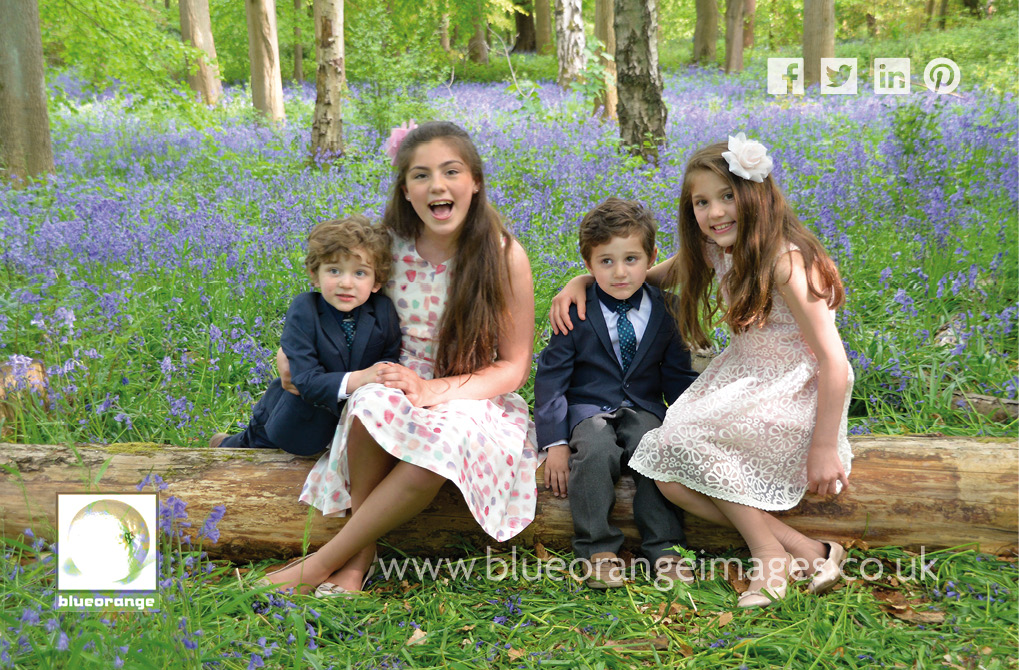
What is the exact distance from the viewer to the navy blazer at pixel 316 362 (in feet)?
8.45

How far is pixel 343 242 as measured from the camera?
2.58 m

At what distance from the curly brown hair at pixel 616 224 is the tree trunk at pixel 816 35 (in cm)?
1200

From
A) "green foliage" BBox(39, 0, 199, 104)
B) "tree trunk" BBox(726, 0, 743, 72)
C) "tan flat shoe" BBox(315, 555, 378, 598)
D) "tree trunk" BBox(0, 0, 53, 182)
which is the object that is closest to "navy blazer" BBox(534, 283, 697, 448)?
"tan flat shoe" BBox(315, 555, 378, 598)

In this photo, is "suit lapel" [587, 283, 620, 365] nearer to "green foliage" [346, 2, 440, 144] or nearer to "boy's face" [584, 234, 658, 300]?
"boy's face" [584, 234, 658, 300]

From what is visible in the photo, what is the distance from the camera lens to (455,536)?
270 cm

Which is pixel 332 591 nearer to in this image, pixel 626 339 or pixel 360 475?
pixel 360 475

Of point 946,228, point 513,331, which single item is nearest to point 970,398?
point 946,228

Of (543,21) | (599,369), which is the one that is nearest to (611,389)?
(599,369)

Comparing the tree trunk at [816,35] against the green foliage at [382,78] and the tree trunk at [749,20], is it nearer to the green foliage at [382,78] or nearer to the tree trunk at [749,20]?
the green foliage at [382,78]

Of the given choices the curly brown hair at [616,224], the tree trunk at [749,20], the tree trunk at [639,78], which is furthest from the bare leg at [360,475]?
the tree trunk at [749,20]

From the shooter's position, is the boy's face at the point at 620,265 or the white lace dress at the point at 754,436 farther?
the boy's face at the point at 620,265

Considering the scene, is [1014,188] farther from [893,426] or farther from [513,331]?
[513,331]

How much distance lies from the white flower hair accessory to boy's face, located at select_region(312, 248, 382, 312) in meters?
1.26

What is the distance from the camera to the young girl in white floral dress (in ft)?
8.07
